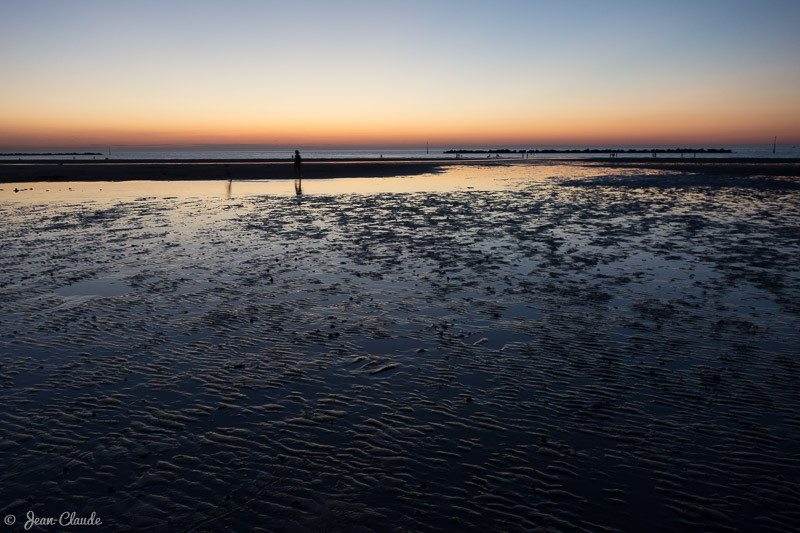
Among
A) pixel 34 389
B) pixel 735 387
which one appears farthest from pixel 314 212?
pixel 735 387

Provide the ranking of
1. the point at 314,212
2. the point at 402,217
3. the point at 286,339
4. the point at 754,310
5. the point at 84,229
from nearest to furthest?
1. the point at 286,339
2. the point at 754,310
3. the point at 84,229
4. the point at 402,217
5. the point at 314,212

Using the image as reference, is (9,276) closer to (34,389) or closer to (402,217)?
(34,389)

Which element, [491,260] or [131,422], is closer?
[131,422]

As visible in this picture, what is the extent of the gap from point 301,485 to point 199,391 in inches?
128

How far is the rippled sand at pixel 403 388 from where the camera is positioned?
5516 millimetres

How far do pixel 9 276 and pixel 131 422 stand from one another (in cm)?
1209

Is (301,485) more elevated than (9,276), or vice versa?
(9,276)

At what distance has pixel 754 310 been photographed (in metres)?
11.8

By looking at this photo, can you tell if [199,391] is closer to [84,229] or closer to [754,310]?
[754,310]

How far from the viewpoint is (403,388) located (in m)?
8.22

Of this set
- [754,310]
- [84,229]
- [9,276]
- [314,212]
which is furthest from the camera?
[314,212]

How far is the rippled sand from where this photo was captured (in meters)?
5.52

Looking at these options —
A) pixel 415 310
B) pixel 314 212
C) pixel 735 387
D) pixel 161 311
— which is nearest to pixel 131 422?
pixel 161 311

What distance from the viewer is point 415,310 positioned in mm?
12227
